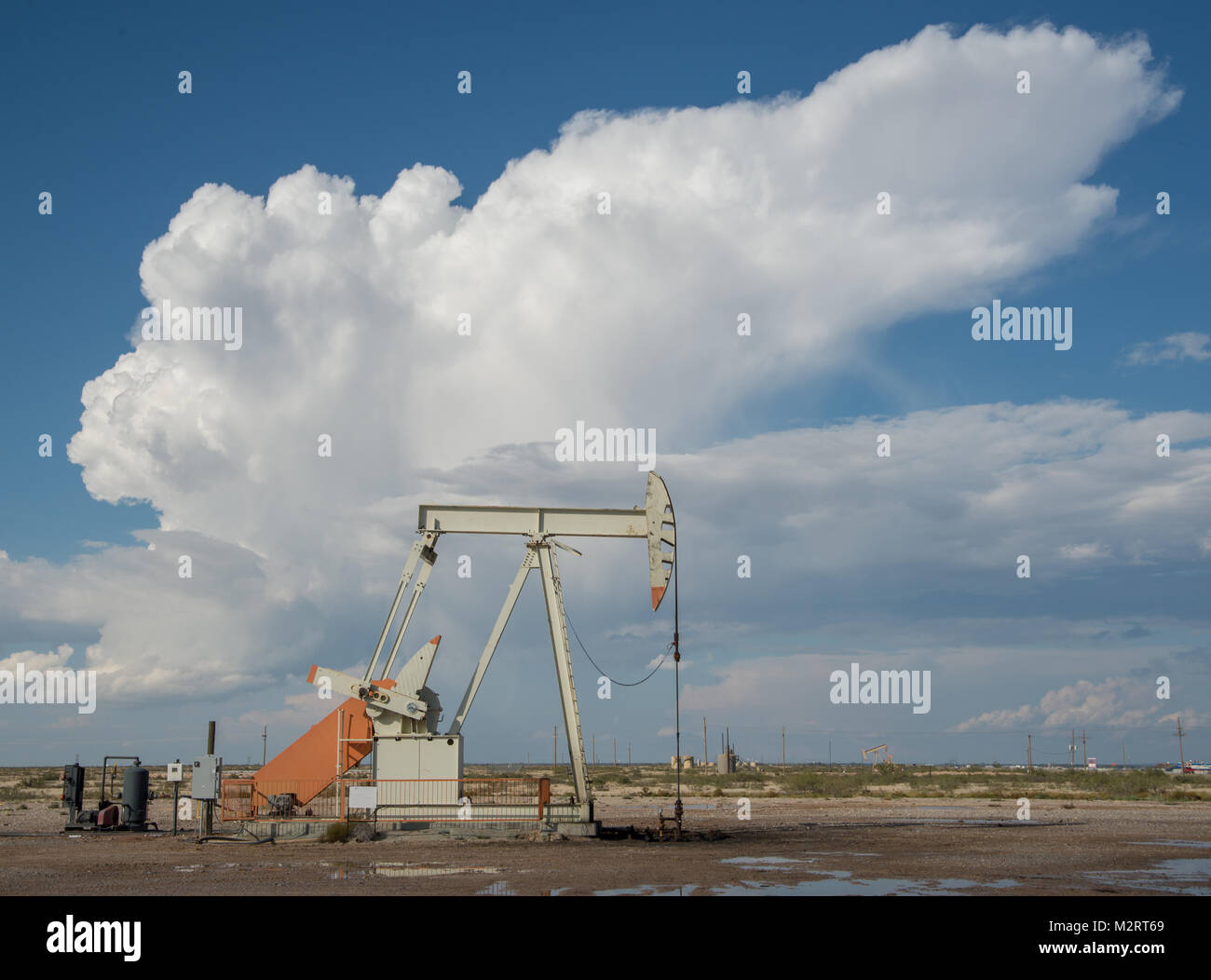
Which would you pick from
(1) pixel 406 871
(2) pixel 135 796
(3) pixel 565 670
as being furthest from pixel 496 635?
(2) pixel 135 796

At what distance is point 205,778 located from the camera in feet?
68.0

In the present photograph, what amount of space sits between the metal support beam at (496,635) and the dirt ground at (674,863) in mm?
2197

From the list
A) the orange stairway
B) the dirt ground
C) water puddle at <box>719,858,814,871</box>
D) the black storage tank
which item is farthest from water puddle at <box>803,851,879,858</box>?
the black storage tank

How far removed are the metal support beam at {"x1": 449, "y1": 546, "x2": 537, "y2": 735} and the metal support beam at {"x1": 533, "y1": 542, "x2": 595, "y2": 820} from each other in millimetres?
226

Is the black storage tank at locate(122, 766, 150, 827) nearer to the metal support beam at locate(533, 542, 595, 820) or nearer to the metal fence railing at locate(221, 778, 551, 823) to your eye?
the metal fence railing at locate(221, 778, 551, 823)

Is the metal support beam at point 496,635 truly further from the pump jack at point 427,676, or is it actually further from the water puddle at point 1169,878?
the water puddle at point 1169,878

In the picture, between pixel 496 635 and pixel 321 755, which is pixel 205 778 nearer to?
pixel 321 755

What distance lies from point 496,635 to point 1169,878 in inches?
444

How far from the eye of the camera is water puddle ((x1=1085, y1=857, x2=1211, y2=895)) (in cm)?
1334
